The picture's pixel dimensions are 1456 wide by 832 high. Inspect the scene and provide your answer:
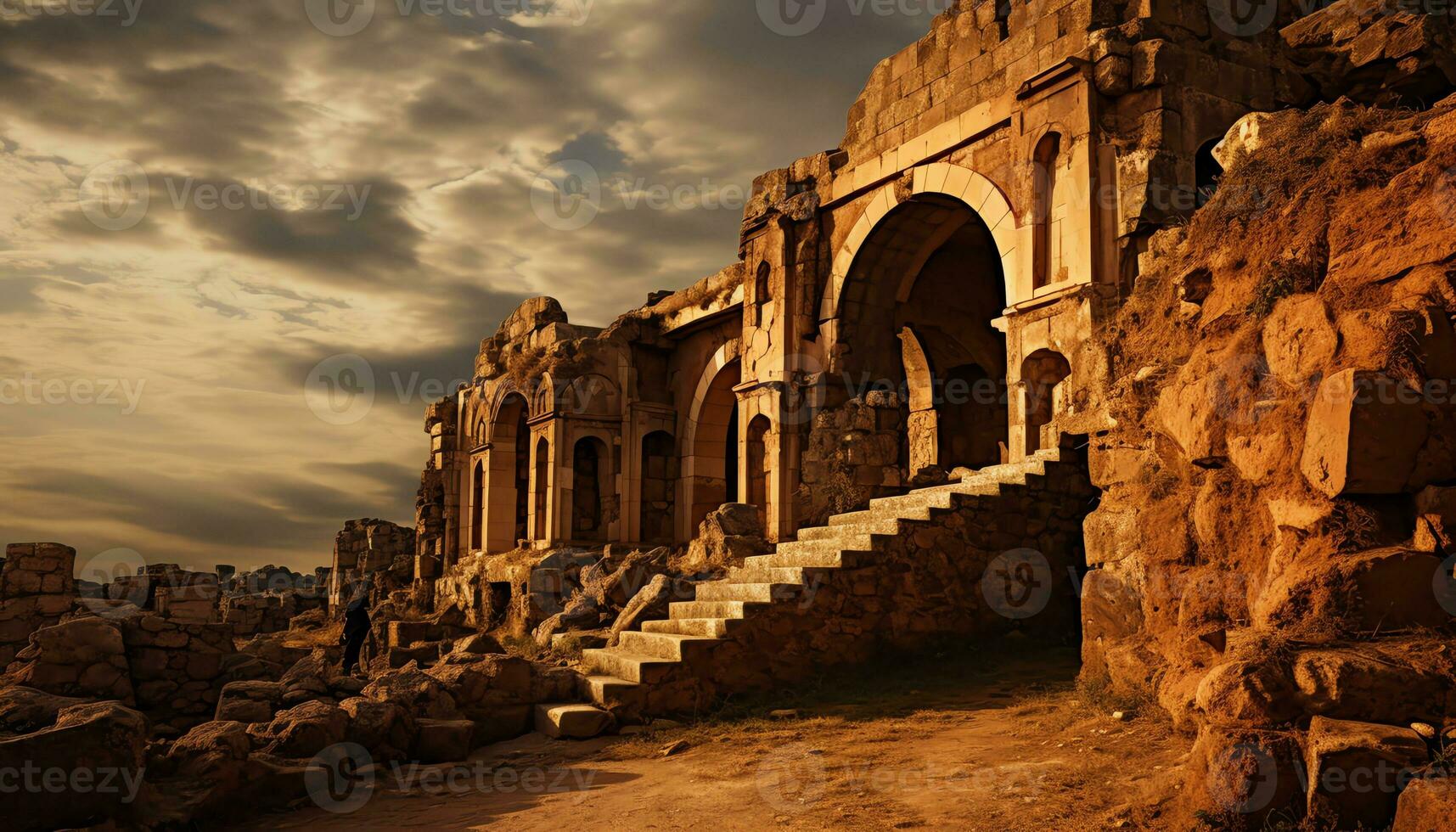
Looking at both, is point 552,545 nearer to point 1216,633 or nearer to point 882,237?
point 882,237

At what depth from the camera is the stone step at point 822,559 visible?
340 inches

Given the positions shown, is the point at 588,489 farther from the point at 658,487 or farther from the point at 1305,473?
the point at 1305,473

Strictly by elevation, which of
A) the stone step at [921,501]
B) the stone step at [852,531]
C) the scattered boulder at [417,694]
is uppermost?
the stone step at [921,501]

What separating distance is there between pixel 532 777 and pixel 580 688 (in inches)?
61.1

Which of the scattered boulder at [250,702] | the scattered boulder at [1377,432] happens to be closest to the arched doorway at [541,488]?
the scattered boulder at [250,702]

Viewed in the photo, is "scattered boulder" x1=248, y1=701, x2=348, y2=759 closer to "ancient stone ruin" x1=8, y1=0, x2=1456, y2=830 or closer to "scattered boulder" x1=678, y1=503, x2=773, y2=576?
"ancient stone ruin" x1=8, y1=0, x2=1456, y2=830

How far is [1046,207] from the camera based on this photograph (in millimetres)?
11797

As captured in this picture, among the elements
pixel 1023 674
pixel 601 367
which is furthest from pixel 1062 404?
pixel 601 367

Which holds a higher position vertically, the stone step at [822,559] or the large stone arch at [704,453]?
the large stone arch at [704,453]

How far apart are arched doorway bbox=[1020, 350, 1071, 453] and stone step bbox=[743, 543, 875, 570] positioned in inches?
131

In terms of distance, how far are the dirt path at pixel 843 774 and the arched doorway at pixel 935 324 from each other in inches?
295

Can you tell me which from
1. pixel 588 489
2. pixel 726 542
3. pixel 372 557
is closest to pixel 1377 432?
pixel 726 542

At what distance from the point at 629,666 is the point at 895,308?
8415 mm

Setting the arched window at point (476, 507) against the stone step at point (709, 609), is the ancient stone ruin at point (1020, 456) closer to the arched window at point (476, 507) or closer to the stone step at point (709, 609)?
the stone step at point (709, 609)
